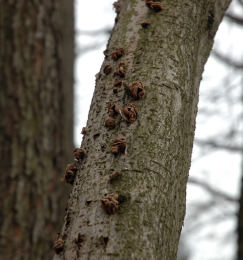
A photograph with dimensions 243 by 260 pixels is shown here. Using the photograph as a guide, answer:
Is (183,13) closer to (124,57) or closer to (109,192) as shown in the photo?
(124,57)

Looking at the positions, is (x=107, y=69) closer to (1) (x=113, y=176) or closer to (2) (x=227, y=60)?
(1) (x=113, y=176)

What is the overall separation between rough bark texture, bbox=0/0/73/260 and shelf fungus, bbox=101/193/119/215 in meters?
1.68

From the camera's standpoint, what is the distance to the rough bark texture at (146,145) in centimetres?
83

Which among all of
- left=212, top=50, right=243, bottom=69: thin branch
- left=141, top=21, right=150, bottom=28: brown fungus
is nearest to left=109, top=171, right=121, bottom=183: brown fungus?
left=141, top=21, right=150, bottom=28: brown fungus

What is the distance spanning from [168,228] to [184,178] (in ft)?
0.46

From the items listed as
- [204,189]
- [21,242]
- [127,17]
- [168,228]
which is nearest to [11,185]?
[21,242]

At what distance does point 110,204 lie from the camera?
82 cm

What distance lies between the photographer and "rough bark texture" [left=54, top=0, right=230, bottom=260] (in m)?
0.83

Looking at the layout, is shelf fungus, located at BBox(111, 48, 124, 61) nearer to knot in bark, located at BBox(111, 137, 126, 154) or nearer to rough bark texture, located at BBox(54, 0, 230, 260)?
rough bark texture, located at BBox(54, 0, 230, 260)

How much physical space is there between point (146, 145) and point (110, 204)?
16 centimetres

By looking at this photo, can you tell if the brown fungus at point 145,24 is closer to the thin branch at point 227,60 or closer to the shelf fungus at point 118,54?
the shelf fungus at point 118,54

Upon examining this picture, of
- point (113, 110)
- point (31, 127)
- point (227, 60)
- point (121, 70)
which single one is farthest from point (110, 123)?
point (227, 60)

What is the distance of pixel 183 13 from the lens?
109 centimetres

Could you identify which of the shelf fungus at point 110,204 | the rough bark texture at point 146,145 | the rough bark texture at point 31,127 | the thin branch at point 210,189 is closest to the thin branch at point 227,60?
the thin branch at point 210,189
